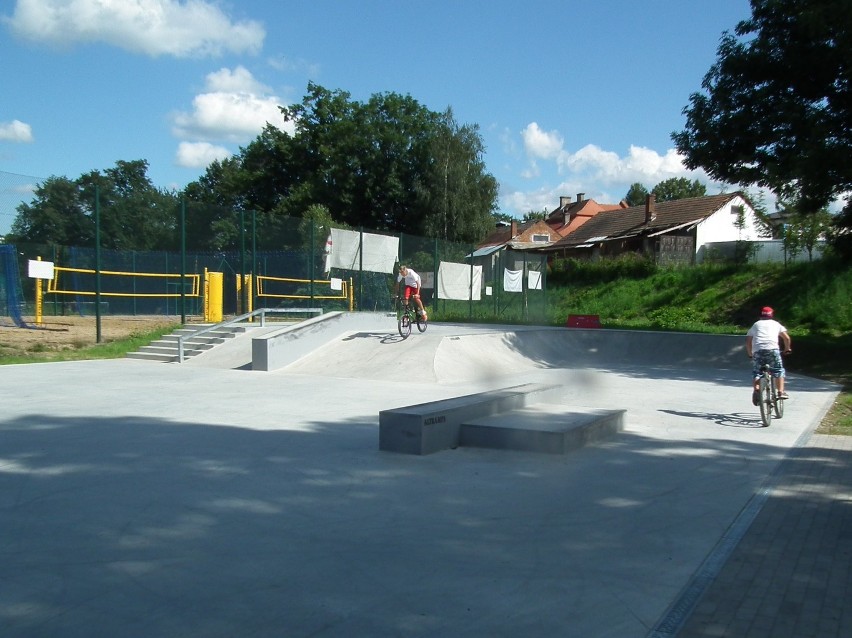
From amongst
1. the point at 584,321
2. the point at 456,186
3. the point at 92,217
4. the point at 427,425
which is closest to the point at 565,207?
the point at 456,186

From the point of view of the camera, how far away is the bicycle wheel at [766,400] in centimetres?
1009

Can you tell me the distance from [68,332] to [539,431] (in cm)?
1457

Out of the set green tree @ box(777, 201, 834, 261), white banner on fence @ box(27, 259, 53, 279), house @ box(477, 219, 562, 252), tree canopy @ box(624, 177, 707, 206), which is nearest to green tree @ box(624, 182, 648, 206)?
tree canopy @ box(624, 177, 707, 206)

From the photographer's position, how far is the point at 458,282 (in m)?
27.9

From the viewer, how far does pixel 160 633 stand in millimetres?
3512

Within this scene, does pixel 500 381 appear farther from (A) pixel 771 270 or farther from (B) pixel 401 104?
(B) pixel 401 104

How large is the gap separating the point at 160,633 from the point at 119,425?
19.3ft

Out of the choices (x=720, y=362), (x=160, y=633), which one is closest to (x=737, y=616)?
(x=160, y=633)

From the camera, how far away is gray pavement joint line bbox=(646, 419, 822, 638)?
147 inches

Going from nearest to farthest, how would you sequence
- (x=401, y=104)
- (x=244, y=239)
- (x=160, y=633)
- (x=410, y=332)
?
(x=160, y=633) → (x=410, y=332) → (x=244, y=239) → (x=401, y=104)

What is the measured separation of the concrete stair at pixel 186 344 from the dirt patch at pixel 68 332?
1266mm

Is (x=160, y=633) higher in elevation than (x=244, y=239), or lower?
lower

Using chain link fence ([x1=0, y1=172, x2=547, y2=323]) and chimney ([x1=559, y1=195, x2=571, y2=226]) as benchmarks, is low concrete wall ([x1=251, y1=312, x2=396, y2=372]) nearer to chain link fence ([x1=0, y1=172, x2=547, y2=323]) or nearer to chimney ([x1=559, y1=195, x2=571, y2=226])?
chain link fence ([x1=0, y1=172, x2=547, y2=323])

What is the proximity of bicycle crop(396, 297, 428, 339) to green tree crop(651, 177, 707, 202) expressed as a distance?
258ft
